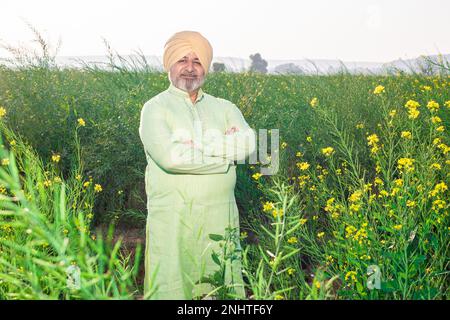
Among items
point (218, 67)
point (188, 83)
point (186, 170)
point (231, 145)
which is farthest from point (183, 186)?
point (218, 67)

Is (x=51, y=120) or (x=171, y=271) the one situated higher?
(x=51, y=120)

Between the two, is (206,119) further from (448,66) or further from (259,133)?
(448,66)

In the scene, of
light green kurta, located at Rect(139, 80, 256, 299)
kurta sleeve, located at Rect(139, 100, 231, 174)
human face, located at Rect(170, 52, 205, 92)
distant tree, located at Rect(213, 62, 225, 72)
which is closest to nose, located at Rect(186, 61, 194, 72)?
human face, located at Rect(170, 52, 205, 92)

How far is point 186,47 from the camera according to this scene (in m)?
2.72

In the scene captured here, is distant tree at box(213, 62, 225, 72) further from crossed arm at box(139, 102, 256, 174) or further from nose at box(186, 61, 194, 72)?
crossed arm at box(139, 102, 256, 174)

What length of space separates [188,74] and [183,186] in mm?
506

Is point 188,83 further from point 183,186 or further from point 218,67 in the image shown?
point 218,67

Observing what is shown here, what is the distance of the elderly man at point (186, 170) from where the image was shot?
2607 millimetres

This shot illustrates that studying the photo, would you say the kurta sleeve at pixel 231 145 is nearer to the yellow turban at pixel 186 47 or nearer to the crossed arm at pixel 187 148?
the crossed arm at pixel 187 148

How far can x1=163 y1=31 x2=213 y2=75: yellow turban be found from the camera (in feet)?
8.94

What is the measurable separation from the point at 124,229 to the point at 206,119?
2129 mm

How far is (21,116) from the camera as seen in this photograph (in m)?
4.73

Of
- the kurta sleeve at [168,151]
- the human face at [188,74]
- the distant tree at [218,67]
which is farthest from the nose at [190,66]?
the distant tree at [218,67]
